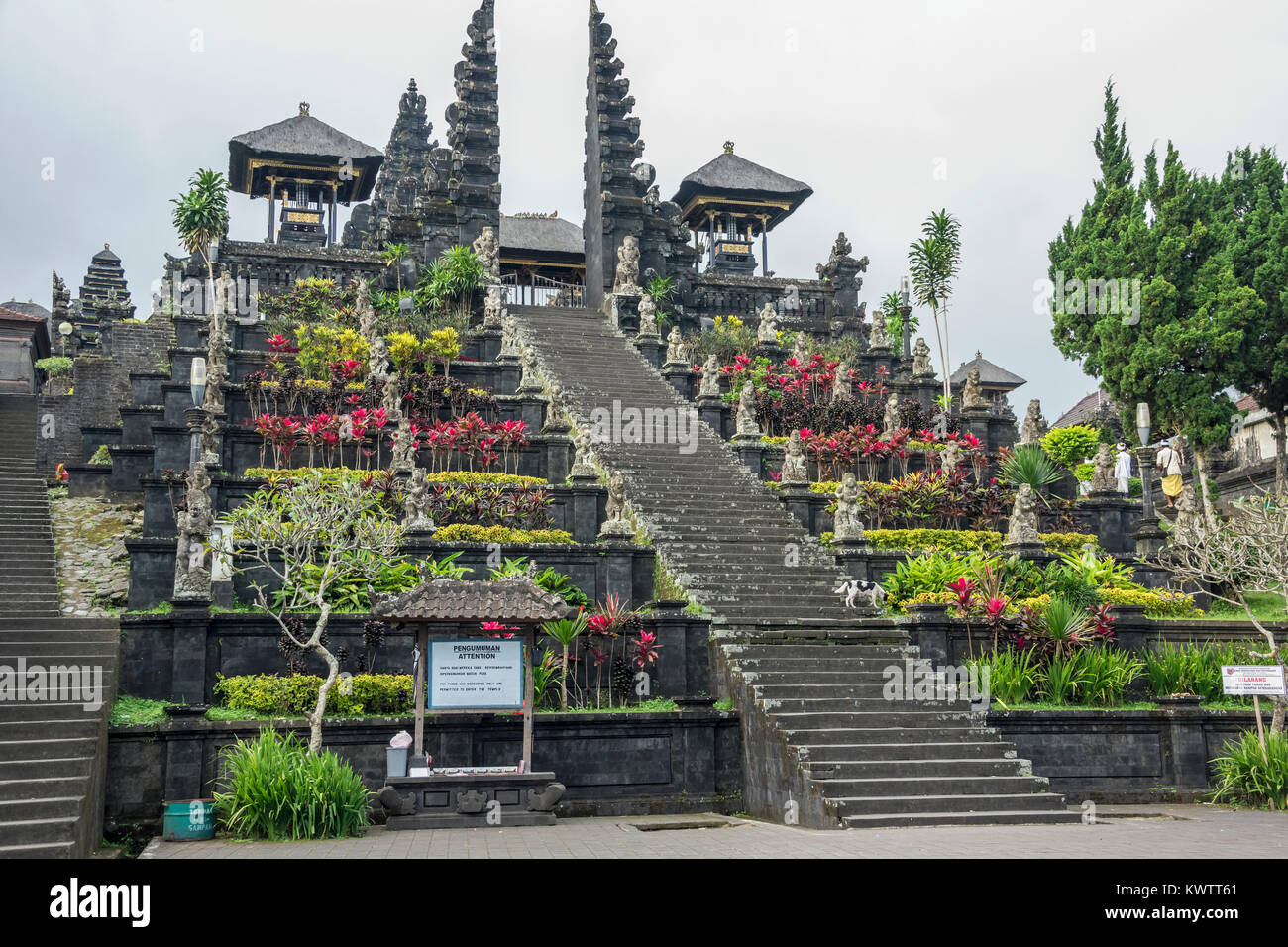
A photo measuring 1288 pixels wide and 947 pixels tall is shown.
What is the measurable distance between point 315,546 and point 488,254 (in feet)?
53.7

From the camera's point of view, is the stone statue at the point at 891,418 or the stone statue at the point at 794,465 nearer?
the stone statue at the point at 794,465

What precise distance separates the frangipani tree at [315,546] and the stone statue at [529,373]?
800cm

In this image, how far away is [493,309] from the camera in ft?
87.7

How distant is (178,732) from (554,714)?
4193 mm

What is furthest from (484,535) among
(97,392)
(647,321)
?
(97,392)

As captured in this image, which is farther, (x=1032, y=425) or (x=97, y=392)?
(x=97, y=392)

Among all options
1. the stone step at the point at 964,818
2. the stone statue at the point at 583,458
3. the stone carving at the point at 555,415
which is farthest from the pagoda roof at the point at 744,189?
the stone step at the point at 964,818

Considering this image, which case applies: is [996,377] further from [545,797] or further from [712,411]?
[545,797]

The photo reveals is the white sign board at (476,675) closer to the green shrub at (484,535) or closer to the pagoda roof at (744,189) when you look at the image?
the green shrub at (484,535)

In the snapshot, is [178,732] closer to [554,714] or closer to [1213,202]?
[554,714]

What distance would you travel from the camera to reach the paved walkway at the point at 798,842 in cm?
977

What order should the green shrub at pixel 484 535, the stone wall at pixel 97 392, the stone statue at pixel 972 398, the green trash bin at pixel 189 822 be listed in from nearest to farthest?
1. the green trash bin at pixel 189 822
2. the green shrub at pixel 484 535
3. the stone statue at pixel 972 398
4. the stone wall at pixel 97 392

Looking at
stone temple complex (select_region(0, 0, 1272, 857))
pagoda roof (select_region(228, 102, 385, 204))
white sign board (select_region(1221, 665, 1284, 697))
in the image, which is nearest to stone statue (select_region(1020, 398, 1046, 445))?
stone temple complex (select_region(0, 0, 1272, 857))

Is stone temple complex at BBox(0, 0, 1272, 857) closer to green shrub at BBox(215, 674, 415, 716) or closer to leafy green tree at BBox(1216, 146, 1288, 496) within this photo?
green shrub at BBox(215, 674, 415, 716)
